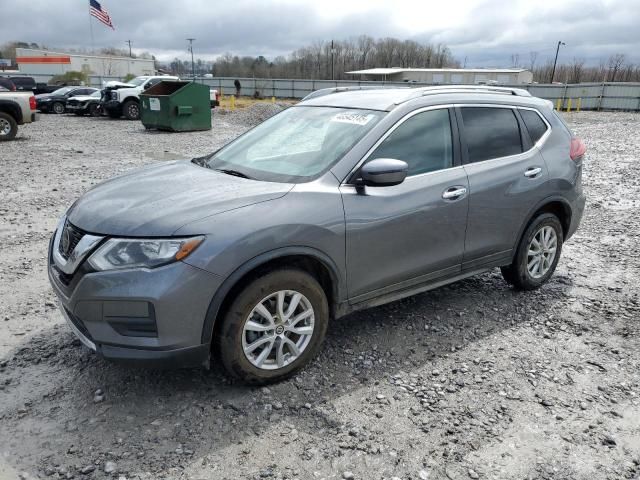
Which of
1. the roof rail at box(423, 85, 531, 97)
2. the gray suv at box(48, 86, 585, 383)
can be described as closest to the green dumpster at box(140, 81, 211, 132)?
the gray suv at box(48, 86, 585, 383)

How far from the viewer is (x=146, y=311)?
8.88 feet

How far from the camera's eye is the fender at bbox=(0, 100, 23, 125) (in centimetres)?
1408

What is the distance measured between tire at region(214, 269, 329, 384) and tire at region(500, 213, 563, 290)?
2.14 metres

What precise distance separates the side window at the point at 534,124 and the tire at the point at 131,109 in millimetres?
21132

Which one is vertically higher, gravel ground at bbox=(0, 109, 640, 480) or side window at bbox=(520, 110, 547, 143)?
side window at bbox=(520, 110, 547, 143)

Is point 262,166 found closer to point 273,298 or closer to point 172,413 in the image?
point 273,298

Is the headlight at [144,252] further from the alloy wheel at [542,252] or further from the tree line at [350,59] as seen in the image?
the tree line at [350,59]

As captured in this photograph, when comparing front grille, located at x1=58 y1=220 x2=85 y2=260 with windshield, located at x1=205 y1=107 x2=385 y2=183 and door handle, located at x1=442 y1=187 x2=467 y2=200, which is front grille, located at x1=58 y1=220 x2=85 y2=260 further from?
door handle, located at x1=442 y1=187 x2=467 y2=200

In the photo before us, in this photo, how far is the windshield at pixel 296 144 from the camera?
347 centimetres

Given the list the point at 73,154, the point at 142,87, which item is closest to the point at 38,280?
the point at 73,154

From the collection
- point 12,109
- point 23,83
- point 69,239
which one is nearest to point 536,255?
point 69,239

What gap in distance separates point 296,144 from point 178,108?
15.5 metres

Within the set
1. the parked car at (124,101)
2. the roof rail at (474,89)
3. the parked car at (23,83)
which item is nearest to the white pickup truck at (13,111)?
the parked car at (124,101)

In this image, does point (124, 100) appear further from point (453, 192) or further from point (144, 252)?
point (144, 252)
